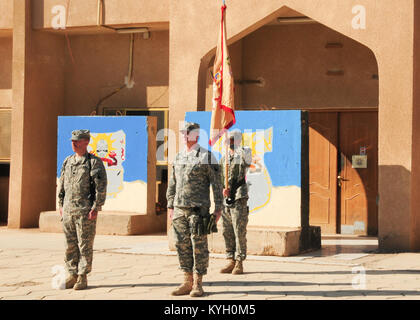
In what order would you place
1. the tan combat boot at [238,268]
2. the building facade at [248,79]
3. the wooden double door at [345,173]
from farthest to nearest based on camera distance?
the wooden double door at [345,173]
the building facade at [248,79]
the tan combat boot at [238,268]

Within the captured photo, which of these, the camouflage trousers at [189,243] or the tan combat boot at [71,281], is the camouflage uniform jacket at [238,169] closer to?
the camouflage trousers at [189,243]

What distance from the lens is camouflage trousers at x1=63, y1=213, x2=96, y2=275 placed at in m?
8.12

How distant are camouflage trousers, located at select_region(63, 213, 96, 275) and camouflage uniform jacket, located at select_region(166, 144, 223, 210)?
3.42 ft

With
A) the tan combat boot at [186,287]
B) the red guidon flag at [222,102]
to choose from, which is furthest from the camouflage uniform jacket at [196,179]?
the red guidon flag at [222,102]

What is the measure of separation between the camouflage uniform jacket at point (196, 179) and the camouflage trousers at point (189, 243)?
117 millimetres

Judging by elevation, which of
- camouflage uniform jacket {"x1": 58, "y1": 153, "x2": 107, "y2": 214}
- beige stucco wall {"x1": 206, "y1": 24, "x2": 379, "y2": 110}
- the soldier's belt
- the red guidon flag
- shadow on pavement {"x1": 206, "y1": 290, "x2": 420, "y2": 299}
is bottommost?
shadow on pavement {"x1": 206, "y1": 290, "x2": 420, "y2": 299}

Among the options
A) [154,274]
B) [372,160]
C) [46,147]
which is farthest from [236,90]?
[154,274]

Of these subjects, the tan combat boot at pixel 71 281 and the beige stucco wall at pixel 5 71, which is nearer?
the tan combat boot at pixel 71 281

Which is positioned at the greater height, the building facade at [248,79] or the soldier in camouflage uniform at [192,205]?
the building facade at [248,79]

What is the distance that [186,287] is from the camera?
7.64 metres

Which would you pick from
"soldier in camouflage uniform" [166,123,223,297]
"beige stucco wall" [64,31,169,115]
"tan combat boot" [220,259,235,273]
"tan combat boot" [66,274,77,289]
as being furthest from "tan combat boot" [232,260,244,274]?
"beige stucco wall" [64,31,169,115]

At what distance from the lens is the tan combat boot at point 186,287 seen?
761 centimetres

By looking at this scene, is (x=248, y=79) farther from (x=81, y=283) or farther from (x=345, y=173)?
(x=81, y=283)

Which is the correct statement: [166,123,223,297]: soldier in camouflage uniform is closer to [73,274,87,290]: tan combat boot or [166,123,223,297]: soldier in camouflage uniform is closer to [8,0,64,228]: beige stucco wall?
[73,274,87,290]: tan combat boot
